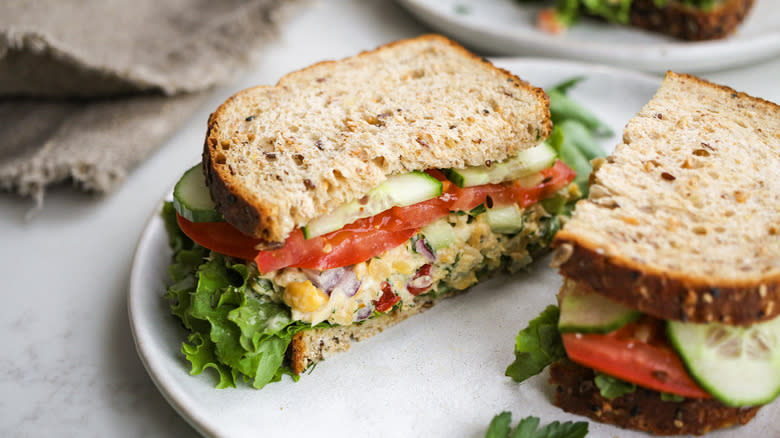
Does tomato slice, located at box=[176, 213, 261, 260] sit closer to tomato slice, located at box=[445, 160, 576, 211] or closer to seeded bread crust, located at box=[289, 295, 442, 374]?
seeded bread crust, located at box=[289, 295, 442, 374]

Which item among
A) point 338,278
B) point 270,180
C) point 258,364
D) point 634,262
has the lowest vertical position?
point 258,364

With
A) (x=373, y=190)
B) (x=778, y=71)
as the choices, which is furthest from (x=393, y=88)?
(x=778, y=71)

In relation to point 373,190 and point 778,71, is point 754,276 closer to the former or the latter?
point 373,190

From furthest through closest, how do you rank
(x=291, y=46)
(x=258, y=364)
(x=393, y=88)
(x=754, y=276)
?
1. (x=291, y=46)
2. (x=393, y=88)
3. (x=258, y=364)
4. (x=754, y=276)

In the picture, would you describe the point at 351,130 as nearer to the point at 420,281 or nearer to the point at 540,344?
the point at 420,281

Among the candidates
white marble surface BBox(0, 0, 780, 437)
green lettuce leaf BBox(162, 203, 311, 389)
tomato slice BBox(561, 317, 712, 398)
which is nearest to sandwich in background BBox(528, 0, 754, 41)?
white marble surface BBox(0, 0, 780, 437)

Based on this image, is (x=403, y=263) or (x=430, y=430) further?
(x=403, y=263)

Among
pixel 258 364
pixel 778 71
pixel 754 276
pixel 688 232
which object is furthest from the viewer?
pixel 778 71
